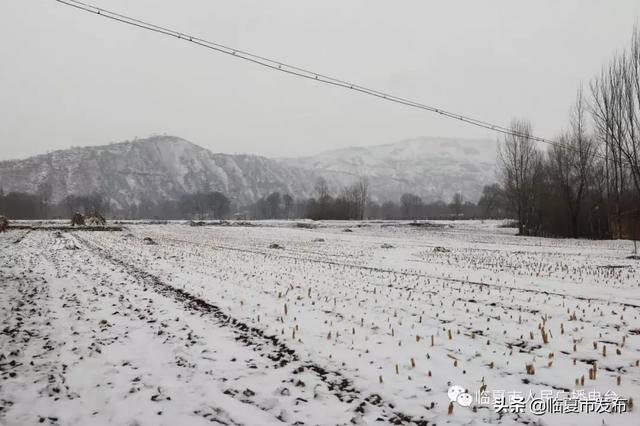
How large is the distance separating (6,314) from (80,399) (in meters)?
4.96

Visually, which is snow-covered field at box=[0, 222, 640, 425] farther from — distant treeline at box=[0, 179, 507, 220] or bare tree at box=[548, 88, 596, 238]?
distant treeline at box=[0, 179, 507, 220]

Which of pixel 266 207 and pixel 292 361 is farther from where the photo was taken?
pixel 266 207

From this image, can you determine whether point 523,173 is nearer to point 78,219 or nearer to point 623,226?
point 623,226

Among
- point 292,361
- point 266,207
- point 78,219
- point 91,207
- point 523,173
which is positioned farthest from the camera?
point 266,207

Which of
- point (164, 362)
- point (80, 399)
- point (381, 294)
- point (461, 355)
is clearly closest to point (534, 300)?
point (381, 294)

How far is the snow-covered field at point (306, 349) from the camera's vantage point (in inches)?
168

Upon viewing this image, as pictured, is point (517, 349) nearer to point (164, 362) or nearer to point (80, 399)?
→ point (164, 362)

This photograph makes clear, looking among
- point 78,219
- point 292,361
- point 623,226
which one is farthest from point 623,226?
point 78,219

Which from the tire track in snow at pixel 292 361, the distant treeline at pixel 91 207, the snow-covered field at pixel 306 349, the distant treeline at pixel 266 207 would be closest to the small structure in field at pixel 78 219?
the distant treeline at pixel 266 207

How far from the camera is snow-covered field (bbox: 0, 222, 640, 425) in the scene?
426 centimetres

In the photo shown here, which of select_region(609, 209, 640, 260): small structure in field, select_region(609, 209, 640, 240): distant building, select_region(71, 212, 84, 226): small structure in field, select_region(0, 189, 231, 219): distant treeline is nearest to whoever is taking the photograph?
select_region(609, 209, 640, 260): small structure in field

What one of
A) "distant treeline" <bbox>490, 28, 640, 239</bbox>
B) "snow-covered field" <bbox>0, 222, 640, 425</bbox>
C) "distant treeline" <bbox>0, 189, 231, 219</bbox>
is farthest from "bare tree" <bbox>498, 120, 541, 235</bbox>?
"distant treeline" <bbox>0, 189, 231, 219</bbox>

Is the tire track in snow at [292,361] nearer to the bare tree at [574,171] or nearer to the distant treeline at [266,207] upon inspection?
the bare tree at [574,171]

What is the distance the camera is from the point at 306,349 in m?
6.06
